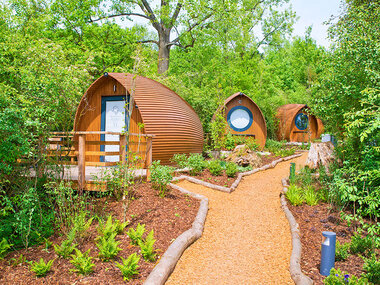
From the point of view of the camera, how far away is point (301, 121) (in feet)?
72.0

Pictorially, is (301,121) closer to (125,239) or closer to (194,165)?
(194,165)

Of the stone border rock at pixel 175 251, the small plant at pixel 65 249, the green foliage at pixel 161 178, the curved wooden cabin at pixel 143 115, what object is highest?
the curved wooden cabin at pixel 143 115

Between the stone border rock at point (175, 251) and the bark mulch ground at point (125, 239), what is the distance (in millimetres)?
118

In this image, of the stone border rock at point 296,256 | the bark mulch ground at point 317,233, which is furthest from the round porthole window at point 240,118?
the stone border rock at point 296,256

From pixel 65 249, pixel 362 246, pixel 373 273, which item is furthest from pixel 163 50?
pixel 373 273

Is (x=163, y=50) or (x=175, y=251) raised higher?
(x=163, y=50)

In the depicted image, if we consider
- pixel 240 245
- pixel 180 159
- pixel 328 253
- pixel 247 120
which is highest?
pixel 247 120

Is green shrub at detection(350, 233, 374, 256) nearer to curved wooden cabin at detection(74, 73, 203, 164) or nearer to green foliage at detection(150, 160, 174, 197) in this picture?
green foliage at detection(150, 160, 174, 197)

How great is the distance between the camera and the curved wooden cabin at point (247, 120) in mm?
16016

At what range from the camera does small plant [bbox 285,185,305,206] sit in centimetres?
636

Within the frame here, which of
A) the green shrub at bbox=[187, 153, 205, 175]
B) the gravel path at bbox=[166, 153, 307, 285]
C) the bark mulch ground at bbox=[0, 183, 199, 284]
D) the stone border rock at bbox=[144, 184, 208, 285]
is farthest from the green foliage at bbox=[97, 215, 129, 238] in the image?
the green shrub at bbox=[187, 153, 205, 175]

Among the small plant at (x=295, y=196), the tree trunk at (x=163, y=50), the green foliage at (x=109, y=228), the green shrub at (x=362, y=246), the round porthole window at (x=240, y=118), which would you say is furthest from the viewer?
the tree trunk at (x=163, y=50)

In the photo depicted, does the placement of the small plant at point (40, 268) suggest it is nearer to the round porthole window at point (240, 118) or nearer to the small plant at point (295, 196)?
the small plant at point (295, 196)

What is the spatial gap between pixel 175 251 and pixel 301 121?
2012 cm
